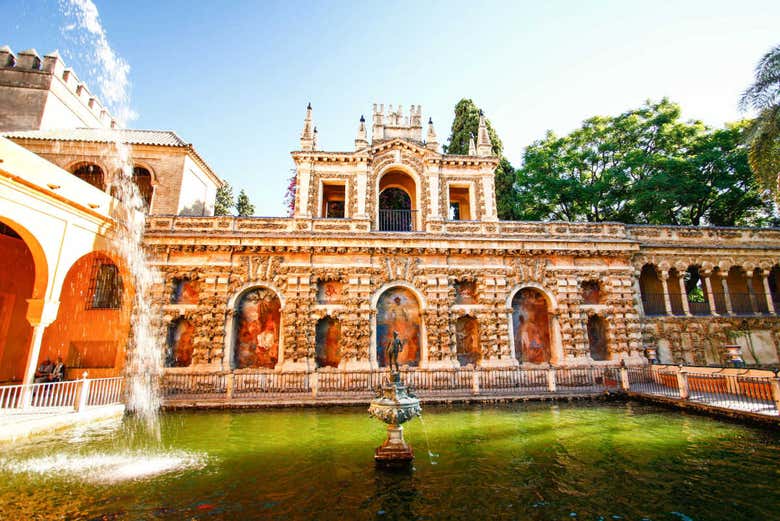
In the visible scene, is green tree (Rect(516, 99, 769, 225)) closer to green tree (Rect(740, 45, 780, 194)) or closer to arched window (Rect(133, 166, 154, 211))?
green tree (Rect(740, 45, 780, 194))

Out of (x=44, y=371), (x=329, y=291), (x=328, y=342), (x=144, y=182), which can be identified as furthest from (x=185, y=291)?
(x=144, y=182)

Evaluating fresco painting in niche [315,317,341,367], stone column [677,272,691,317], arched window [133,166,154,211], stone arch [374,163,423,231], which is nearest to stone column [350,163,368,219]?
stone arch [374,163,423,231]

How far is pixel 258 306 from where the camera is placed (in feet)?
62.3

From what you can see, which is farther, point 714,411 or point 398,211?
point 398,211

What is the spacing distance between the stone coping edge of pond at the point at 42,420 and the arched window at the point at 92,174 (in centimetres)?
1520

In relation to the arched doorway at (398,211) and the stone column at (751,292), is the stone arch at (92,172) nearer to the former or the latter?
the arched doorway at (398,211)

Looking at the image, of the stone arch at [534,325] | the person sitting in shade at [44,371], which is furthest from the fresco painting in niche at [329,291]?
the person sitting in shade at [44,371]

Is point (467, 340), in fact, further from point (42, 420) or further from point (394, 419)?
point (42, 420)

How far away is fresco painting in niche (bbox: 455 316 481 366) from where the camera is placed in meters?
19.3

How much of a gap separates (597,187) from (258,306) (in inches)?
1018

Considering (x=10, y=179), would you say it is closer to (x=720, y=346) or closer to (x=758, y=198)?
(x=720, y=346)

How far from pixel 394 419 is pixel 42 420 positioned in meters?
10.1

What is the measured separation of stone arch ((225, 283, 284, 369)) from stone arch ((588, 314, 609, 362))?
16.9 m

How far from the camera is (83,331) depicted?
18.5 metres
